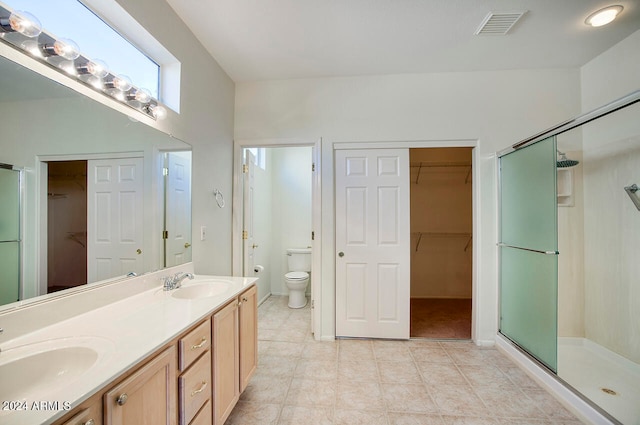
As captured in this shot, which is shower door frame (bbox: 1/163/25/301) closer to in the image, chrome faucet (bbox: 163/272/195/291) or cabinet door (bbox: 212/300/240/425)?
chrome faucet (bbox: 163/272/195/291)

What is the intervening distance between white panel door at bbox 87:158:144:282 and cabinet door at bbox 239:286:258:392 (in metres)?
0.64

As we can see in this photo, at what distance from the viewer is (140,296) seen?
1310mm

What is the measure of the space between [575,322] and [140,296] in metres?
3.50

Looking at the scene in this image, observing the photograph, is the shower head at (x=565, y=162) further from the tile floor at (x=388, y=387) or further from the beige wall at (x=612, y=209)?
Answer: the tile floor at (x=388, y=387)

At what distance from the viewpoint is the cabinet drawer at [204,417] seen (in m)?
1.04

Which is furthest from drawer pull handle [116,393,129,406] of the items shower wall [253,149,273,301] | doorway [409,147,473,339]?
doorway [409,147,473,339]

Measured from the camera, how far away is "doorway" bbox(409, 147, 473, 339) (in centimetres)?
352

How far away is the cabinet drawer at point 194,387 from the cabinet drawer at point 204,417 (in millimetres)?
26

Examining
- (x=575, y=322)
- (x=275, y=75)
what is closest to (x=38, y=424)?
(x=275, y=75)

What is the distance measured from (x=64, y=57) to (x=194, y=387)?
4.97ft

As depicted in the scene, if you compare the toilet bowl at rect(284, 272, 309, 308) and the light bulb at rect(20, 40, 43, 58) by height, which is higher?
the light bulb at rect(20, 40, 43, 58)

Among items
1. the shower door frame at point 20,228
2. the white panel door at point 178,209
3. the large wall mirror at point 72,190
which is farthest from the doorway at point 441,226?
the shower door frame at point 20,228

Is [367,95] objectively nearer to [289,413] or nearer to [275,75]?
[275,75]

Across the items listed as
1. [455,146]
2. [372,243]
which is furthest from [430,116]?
[372,243]
